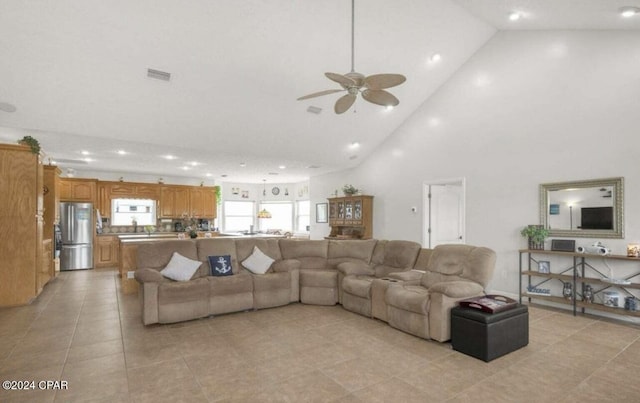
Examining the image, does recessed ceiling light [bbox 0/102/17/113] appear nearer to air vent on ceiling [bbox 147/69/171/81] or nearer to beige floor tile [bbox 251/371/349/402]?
air vent on ceiling [bbox 147/69/171/81]

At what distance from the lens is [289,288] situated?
4.97 metres

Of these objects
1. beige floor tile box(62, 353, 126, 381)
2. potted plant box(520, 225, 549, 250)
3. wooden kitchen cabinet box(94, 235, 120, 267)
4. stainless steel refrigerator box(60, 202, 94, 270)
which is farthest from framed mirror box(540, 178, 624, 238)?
stainless steel refrigerator box(60, 202, 94, 270)

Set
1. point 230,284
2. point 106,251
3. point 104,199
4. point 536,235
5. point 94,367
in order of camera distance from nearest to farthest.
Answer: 1. point 94,367
2. point 230,284
3. point 536,235
4. point 106,251
5. point 104,199

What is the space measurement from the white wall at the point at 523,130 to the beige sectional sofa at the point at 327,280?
1936 millimetres

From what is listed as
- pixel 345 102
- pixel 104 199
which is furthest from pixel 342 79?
pixel 104 199

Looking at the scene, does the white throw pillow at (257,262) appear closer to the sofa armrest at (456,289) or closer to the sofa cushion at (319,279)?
the sofa cushion at (319,279)

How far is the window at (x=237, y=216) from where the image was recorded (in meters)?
12.1

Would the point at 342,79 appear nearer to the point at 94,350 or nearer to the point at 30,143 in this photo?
the point at 94,350

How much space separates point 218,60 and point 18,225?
3793mm

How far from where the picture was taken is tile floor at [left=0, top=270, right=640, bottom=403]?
8.15ft

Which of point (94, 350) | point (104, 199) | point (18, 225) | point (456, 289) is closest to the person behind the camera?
point (94, 350)

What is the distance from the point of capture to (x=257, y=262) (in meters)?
5.04

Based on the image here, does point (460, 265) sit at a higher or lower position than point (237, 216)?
lower

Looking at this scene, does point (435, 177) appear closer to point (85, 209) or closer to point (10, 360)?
point (10, 360)
